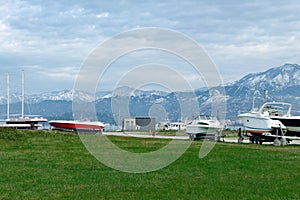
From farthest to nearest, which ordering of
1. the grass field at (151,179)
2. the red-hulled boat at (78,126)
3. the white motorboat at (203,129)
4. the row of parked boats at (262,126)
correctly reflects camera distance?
the red-hulled boat at (78,126)
the white motorboat at (203,129)
the row of parked boats at (262,126)
the grass field at (151,179)

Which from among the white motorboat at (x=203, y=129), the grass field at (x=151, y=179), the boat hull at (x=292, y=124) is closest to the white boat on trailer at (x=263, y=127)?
the boat hull at (x=292, y=124)

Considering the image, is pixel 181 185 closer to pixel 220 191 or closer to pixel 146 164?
pixel 220 191

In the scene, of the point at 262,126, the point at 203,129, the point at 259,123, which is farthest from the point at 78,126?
the point at 262,126

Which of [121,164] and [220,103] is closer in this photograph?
[121,164]

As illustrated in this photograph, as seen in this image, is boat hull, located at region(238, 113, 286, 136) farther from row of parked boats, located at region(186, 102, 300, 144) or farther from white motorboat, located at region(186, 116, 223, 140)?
white motorboat, located at region(186, 116, 223, 140)

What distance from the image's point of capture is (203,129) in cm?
5250

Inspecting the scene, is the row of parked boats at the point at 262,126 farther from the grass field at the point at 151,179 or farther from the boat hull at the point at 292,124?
the grass field at the point at 151,179

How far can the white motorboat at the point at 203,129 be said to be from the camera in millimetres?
52188

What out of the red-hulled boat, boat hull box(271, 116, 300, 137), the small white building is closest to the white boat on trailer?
boat hull box(271, 116, 300, 137)

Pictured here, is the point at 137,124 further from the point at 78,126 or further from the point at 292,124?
the point at 292,124

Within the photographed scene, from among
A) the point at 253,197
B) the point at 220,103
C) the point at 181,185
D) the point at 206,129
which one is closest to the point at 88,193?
the point at 181,185

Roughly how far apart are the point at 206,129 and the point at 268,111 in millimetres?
6586

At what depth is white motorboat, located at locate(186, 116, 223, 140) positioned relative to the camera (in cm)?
5219

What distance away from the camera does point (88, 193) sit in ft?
50.9
